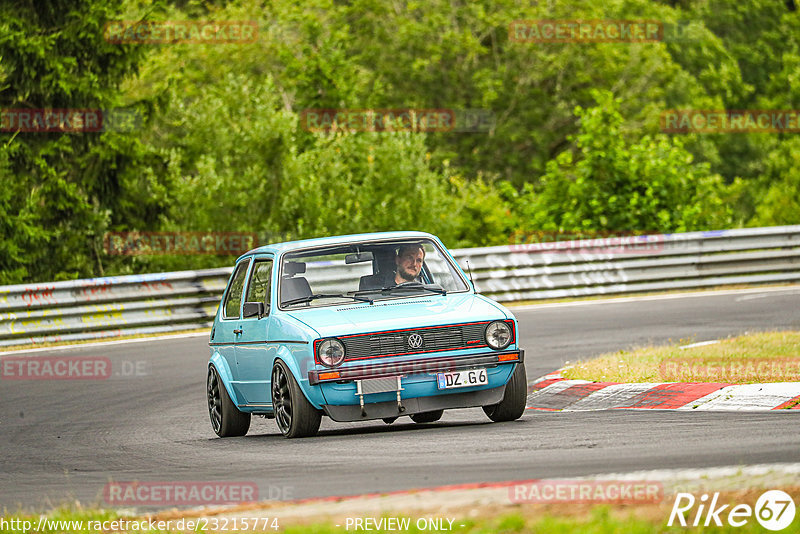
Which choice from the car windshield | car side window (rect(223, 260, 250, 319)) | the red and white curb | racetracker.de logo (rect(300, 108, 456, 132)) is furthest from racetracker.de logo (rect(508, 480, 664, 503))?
racetracker.de logo (rect(300, 108, 456, 132))

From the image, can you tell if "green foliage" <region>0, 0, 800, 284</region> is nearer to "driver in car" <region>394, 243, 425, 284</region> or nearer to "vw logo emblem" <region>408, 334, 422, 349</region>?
"driver in car" <region>394, 243, 425, 284</region>

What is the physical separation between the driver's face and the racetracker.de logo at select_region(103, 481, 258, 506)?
3.51m

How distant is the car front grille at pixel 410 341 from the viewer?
9164mm

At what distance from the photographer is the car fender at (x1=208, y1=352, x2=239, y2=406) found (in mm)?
10648

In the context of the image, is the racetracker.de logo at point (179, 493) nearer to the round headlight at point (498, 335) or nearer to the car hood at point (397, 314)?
the car hood at point (397, 314)

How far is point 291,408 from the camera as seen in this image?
30.9 ft

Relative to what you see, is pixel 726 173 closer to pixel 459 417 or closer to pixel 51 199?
pixel 51 199

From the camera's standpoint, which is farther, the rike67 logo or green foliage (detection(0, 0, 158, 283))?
green foliage (detection(0, 0, 158, 283))

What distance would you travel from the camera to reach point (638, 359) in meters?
12.7

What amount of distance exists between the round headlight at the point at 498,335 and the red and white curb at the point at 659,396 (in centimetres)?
146

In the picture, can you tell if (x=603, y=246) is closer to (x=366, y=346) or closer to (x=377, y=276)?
(x=377, y=276)

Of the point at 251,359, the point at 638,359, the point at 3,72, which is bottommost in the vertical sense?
the point at 638,359

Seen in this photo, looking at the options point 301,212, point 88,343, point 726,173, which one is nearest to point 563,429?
point 88,343

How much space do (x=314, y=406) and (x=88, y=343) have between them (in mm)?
10014
